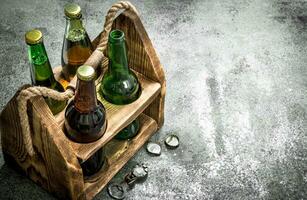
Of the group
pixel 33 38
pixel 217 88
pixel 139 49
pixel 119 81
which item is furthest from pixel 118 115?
pixel 217 88

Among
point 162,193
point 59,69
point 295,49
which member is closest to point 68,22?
point 59,69

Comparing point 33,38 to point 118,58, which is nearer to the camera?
point 33,38

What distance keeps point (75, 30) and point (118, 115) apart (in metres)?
0.23

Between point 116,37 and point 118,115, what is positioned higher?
point 116,37

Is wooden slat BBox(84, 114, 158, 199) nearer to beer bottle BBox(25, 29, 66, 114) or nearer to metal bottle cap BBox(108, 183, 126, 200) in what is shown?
metal bottle cap BBox(108, 183, 126, 200)

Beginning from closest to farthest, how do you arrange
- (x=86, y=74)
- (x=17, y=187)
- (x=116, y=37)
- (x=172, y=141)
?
(x=86, y=74)
(x=116, y=37)
(x=17, y=187)
(x=172, y=141)

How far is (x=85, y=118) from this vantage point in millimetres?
1059

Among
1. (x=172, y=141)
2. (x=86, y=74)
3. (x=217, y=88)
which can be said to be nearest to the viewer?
(x=86, y=74)

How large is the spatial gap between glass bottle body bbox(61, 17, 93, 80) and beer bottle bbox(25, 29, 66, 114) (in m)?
0.06

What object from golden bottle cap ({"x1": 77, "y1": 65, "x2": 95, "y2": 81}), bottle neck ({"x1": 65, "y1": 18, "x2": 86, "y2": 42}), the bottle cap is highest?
the bottle cap

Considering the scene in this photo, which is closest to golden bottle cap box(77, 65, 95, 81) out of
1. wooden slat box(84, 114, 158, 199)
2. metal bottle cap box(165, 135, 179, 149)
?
wooden slat box(84, 114, 158, 199)

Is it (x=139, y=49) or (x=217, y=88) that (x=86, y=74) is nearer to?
(x=139, y=49)

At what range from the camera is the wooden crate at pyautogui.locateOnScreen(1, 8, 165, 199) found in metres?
1.03

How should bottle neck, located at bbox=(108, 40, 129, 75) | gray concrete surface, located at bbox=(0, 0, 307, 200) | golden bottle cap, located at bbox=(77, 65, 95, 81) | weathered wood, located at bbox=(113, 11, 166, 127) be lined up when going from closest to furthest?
golden bottle cap, located at bbox=(77, 65, 95, 81) < bottle neck, located at bbox=(108, 40, 129, 75) < weathered wood, located at bbox=(113, 11, 166, 127) < gray concrete surface, located at bbox=(0, 0, 307, 200)
